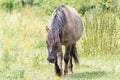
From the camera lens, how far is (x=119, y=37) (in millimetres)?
13781

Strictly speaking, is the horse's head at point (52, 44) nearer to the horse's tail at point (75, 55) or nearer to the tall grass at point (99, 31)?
the horse's tail at point (75, 55)

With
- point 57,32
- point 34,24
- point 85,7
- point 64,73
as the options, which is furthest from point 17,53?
point 85,7

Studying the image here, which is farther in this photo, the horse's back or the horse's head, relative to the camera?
the horse's back

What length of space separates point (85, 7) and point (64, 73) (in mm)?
11418

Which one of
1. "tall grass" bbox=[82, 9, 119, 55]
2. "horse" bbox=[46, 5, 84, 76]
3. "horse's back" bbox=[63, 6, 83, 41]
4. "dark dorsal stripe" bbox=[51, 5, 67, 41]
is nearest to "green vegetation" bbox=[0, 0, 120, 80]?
"tall grass" bbox=[82, 9, 119, 55]

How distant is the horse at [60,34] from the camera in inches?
343

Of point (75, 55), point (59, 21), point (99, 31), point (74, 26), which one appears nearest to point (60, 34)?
point (59, 21)

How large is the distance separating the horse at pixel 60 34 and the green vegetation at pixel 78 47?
0.47 meters

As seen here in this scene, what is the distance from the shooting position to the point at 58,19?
9.04m

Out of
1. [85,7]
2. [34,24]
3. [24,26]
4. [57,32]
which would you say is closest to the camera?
[57,32]

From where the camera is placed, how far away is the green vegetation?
31.7 ft

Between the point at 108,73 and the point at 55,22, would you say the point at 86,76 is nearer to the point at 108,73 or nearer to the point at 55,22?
the point at 108,73

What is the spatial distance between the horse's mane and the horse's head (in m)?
0.14

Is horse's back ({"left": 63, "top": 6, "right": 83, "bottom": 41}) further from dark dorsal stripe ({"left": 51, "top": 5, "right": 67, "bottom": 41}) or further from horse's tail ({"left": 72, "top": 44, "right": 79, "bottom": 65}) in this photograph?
horse's tail ({"left": 72, "top": 44, "right": 79, "bottom": 65})
